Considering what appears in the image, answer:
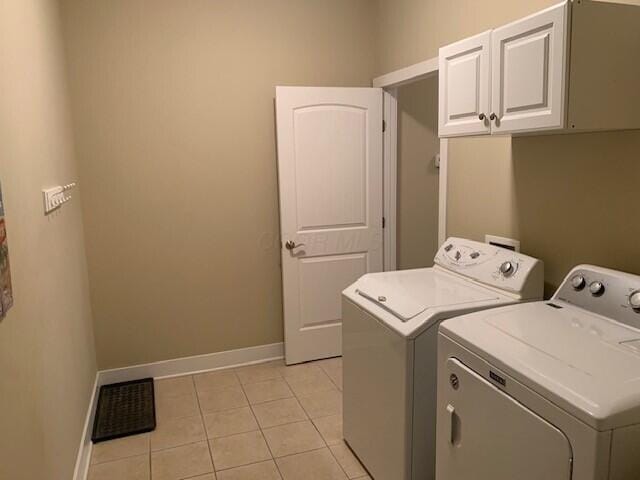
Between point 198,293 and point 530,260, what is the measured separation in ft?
7.23

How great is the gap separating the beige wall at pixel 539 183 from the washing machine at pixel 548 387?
0.21 meters

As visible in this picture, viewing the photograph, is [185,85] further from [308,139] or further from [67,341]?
[67,341]

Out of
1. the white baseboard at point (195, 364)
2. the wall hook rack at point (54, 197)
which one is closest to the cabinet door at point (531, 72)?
the wall hook rack at point (54, 197)

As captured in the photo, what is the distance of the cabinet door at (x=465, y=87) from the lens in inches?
75.5

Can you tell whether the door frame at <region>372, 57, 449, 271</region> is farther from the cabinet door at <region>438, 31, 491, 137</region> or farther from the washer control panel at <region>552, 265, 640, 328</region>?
the washer control panel at <region>552, 265, 640, 328</region>

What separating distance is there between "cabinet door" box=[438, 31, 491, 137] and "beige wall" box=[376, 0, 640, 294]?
34cm

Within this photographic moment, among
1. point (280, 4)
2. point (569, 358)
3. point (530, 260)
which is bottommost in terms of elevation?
point (569, 358)

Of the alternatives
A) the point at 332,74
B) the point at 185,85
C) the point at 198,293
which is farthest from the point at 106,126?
the point at 332,74

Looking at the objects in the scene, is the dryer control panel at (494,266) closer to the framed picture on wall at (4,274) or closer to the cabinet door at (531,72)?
the cabinet door at (531,72)

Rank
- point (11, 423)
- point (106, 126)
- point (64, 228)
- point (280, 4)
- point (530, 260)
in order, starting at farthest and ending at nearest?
1. point (280, 4)
2. point (106, 126)
3. point (64, 228)
4. point (530, 260)
5. point (11, 423)

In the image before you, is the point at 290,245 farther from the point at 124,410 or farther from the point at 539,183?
the point at 539,183

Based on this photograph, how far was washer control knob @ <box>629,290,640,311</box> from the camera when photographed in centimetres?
153

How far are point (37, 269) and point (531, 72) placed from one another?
6.12 ft

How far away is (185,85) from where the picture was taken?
10.5 ft
